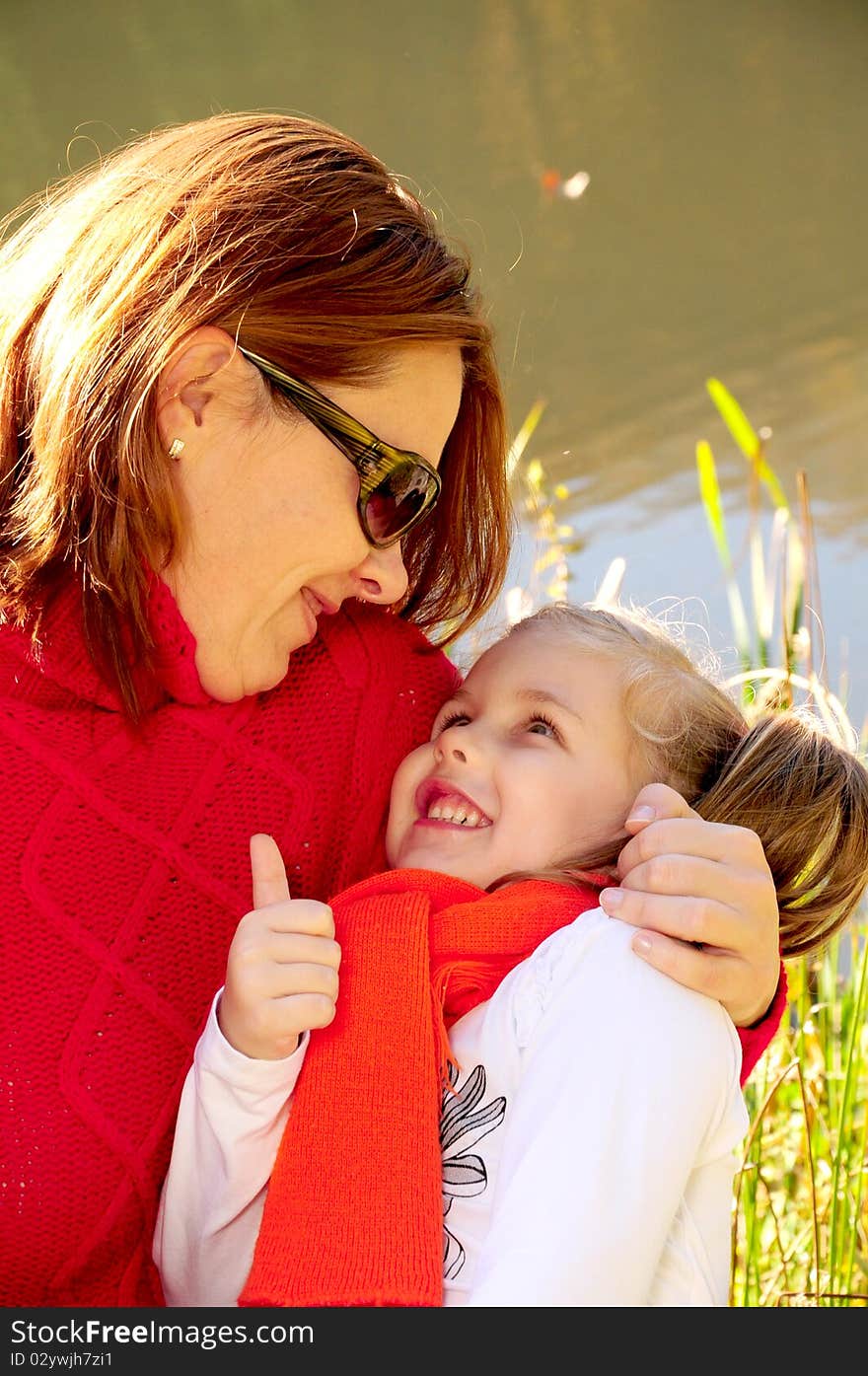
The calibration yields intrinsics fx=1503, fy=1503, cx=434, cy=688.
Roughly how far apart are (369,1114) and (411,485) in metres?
0.76

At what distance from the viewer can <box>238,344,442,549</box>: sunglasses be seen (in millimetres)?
1798

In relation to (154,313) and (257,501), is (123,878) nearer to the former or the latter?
(257,501)

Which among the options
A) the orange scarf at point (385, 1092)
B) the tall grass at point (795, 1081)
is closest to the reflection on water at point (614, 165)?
the tall grass at point (795, 1081)

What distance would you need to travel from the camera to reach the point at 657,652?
2.07 m

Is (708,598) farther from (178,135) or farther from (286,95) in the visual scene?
(286,95)

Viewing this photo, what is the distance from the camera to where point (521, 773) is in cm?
185

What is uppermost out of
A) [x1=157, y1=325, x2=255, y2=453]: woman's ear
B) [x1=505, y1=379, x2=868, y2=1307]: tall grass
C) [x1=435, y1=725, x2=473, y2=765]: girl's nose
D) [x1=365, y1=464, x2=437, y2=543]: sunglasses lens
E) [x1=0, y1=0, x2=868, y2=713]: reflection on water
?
[x1=0, y1=0, x2=868, y2=713]: reflection on water

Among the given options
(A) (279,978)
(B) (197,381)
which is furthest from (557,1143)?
(B) (197,381)

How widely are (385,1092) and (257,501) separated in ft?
2.31

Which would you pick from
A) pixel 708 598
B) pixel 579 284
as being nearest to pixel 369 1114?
pixel 708 598

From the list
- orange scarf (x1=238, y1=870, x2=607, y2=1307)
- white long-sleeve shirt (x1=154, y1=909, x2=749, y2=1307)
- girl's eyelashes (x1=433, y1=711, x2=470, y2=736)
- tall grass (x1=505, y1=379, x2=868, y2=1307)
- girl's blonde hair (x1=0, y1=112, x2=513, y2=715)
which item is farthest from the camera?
tall grass (x1=505, y1=379, x2=868, y2=1307)

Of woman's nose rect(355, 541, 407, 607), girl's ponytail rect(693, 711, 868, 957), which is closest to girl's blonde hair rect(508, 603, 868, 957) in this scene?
girl's ponytail rect(693, 711, 868, 957)

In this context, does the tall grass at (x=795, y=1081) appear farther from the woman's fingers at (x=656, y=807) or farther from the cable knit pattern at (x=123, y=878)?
the cable knit pattern at (x=123, y=878)

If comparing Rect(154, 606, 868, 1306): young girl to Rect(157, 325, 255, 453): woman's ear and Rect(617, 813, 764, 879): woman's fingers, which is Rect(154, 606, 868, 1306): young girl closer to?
Rect(617, 813, 764, 879): woman's fingers
